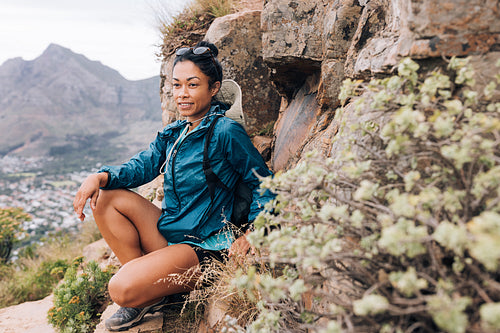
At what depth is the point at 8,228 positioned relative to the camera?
6098 mm

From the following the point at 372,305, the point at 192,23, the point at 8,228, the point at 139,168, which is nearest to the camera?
the point at 372,305

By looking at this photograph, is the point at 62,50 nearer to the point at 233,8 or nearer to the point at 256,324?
the point at 233,8

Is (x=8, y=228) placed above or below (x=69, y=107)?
below

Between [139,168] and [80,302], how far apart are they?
60.0 inches

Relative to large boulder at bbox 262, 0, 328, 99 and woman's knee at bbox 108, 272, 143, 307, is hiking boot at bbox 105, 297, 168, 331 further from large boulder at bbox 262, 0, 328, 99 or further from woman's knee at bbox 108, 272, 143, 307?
large boulder at bbox 262, 0, 328, 99

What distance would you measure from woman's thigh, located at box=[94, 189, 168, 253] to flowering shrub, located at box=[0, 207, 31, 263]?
4902 millimetres

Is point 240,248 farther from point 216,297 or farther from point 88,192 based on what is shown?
point 88,192

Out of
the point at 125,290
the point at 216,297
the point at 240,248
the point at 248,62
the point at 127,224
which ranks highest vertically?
the point at 248,62

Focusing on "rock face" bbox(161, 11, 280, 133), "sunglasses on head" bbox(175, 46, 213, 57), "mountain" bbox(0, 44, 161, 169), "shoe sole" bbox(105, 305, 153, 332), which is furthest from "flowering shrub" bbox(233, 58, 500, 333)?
"mountain" bbox(0, 44, 161, 169)

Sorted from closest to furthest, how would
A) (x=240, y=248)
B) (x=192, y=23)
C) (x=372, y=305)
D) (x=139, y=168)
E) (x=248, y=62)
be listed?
(x=372, y=305) < (x=240, y=248) < (x=139, y=168) < (x=248, y=62) < (x=192, y=23)

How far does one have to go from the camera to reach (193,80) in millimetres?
2633

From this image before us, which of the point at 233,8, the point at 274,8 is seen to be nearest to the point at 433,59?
the point at 274,8

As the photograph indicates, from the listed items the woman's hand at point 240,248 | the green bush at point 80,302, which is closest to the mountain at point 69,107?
the green bush at point 80,302

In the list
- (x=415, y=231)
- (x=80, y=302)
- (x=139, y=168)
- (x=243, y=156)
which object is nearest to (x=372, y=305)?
(x=415, y=231)
